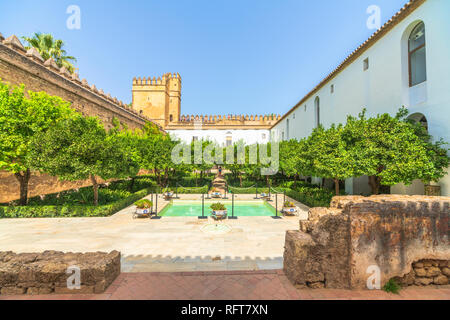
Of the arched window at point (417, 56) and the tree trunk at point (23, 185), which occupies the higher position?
the arched window at point (417, 56)

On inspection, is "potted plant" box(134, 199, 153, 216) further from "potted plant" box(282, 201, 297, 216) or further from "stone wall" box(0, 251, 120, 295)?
"potted plant" box(282, 201, 297, 216)

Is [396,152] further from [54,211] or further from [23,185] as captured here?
[23,185]

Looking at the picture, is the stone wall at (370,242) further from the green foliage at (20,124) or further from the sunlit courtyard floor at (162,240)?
the green foliage at (20,124)

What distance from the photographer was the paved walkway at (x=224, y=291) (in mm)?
3920

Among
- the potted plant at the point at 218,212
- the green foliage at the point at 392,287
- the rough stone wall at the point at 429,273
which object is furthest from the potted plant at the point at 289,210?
the green foliage at the point at 392,287

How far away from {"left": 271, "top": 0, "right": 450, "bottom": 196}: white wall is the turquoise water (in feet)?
23.3

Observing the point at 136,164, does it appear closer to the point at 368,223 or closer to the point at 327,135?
the point at 327,135

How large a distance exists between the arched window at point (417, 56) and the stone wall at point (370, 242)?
923cm

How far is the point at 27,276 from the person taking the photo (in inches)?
156

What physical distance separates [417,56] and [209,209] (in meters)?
13.8

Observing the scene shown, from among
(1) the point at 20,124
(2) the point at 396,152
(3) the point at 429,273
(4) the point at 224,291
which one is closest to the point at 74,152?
(1) the point at 20,124

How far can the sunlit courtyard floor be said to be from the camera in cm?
562

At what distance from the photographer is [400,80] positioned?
10852mm

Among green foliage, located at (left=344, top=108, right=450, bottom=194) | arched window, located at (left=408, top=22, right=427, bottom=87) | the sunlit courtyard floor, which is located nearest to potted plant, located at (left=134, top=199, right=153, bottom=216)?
the sunlit courtyard floor
